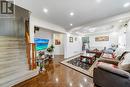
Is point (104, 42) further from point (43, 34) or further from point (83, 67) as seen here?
point (43, 34)

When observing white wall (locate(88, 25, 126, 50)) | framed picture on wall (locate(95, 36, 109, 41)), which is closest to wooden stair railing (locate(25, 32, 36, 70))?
white wall (locate(88, 25, 126, 50))

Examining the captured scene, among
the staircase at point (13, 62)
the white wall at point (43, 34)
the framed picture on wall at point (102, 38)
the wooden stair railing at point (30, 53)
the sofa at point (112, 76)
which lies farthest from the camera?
the framed picture on wall at point (102, 38)

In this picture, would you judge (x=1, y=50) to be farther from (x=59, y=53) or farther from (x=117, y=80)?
(x=59, y=53)

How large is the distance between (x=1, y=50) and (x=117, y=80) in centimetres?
323

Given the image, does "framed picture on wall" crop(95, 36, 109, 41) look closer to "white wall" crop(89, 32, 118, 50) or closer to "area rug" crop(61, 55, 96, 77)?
"white wall" crop(89, 32, 118, 50)

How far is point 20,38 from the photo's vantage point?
3.16 m

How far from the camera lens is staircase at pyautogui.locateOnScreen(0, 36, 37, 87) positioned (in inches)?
97.9

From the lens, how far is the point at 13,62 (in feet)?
9.50

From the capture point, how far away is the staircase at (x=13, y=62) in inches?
97.9

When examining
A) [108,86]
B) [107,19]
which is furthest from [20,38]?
[107,19]

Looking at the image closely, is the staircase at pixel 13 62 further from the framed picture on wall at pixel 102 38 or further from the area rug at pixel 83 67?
the framed picture on wall at pixel 102 38

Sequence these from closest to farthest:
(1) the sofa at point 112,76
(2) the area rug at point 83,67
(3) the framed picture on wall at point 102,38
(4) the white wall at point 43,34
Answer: (1) the sofa at point 112,76, (2) the area rug at point 83,67, (4) the white wall at point 43,34, (3) the framed picture on wall at point 102,38

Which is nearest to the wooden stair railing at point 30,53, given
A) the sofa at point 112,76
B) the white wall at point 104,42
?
the sofa at point 112,76

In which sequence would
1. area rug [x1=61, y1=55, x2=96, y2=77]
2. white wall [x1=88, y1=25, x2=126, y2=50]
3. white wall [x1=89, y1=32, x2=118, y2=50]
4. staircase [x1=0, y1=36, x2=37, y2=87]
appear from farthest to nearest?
white wall [x1=89, y1=32, x2=118, y2=50], white wall [x1=88, y1=25, x2=126, y2=50], area rug [x1=61, y1=55, x2=96, y2=77], staircase [x1=0, y1=36, x2=37, y2=87]
